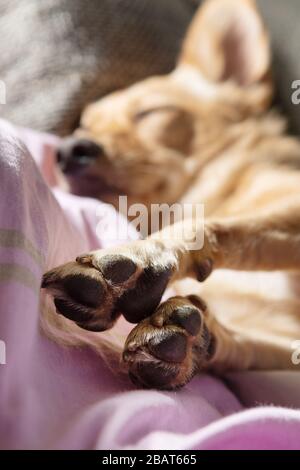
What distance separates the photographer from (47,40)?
5.35 ft

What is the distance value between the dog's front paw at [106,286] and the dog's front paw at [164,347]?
2 cm

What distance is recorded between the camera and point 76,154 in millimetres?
1408

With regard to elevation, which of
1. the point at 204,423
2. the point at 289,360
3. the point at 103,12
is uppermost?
the point at 103,12

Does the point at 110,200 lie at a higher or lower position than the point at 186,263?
lower

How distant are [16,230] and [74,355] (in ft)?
0.50

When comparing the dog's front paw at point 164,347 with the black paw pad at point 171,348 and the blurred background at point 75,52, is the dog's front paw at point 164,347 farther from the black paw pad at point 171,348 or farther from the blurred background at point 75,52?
the blurred background at point 75,52

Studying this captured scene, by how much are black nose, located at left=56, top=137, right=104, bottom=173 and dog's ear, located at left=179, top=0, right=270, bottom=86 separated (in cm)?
60

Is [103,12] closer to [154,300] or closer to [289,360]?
[289,360]

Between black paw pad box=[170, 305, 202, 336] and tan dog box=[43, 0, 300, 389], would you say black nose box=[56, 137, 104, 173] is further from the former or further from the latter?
black paw pad box=[170, 305, 202, 336]

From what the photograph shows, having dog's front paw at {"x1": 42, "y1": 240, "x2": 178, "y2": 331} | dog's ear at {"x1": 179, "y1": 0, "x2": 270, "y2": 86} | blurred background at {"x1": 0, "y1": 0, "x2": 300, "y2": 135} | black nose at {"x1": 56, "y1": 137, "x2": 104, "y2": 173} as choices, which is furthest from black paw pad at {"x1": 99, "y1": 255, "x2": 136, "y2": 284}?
dog's ear at {"x1": 179, "y1": 0, "x2": 270, "y2": 86}

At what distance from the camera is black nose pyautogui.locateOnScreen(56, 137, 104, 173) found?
1.40 metres

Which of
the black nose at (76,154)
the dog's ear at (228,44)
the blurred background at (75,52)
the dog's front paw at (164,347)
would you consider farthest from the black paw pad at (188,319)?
the dog's ear at (228,44)
